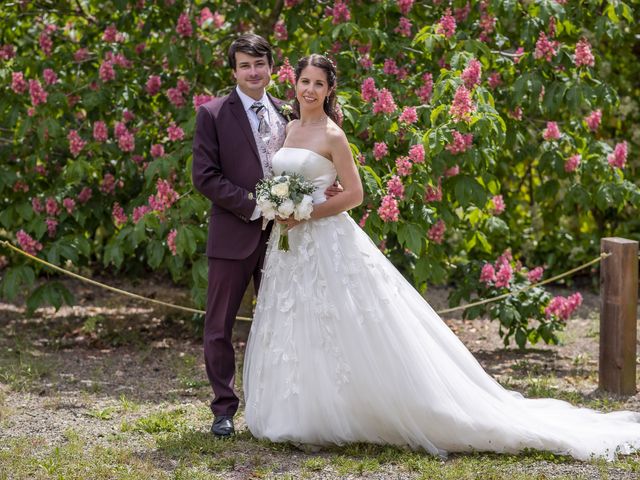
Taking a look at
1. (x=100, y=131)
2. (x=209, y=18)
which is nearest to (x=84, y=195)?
(x=100, y=131)

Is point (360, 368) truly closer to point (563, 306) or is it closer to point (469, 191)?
point (469, 191)

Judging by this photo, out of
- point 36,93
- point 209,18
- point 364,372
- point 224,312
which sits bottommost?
point 364,372

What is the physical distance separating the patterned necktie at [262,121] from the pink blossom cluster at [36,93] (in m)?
2.14

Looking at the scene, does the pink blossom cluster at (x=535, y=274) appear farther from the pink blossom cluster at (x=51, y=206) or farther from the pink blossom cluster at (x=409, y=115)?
the pink blossom cluster at (x=51, y=206)

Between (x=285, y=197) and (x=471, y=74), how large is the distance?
5.75 feet

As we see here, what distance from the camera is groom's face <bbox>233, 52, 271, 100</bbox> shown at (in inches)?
184

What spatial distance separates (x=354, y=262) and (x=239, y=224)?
1.88 feet

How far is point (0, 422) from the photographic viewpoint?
5.16 m

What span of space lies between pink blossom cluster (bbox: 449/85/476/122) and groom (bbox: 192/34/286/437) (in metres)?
1.13

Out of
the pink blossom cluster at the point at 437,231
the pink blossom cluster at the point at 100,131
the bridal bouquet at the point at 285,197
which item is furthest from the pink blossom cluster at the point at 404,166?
the pink blossom cluster at the point at 100,131

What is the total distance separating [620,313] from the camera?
566 centimetres

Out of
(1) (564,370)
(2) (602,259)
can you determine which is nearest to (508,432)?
(2) (602,259)

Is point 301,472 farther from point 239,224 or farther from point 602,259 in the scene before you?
point 602,259

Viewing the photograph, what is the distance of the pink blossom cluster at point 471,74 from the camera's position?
5609 millimetres
